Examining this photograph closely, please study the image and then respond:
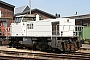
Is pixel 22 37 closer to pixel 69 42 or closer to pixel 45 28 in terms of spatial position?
pixel 45 28

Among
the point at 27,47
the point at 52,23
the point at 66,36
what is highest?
the point at 52,23

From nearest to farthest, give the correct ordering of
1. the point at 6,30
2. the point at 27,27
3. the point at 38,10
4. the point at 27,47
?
the point at 27,27
the point at 27,47
the point at 6,30
the point at 38,10

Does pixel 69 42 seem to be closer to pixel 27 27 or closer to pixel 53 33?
pixel 53 33

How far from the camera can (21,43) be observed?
Answer: 52.6 feet

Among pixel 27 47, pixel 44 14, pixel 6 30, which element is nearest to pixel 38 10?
pixel 44 14

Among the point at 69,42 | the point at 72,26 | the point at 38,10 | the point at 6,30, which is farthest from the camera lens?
the point at 38,10

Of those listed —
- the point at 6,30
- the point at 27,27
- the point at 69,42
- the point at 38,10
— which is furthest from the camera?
the point at 38,10

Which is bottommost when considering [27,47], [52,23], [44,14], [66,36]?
[27,47]

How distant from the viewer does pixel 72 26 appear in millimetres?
14203

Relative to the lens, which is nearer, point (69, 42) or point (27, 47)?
point (69, 42)

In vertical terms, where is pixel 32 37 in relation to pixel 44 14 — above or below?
below

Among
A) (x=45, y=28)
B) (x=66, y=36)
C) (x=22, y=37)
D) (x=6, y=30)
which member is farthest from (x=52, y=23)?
(x=6, y=30)

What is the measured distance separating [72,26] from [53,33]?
1.49 m

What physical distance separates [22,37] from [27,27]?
0.90 meters
